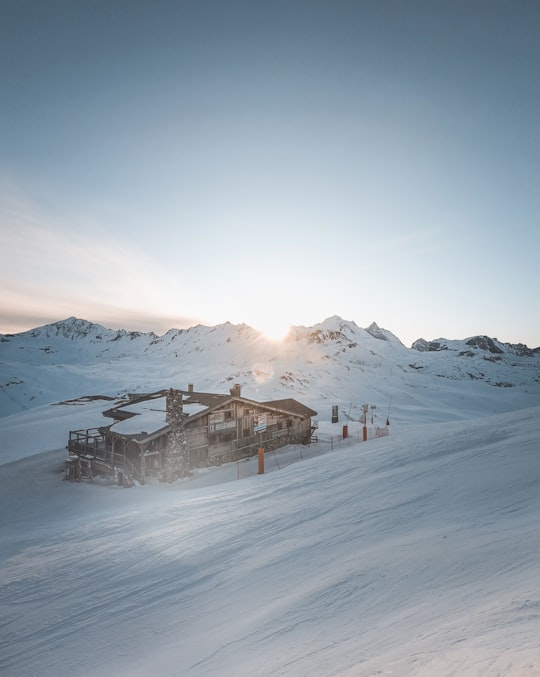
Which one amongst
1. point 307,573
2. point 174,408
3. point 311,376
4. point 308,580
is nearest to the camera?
point 308,580

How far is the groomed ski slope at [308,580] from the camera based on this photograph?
3.79m

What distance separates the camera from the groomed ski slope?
379 cm

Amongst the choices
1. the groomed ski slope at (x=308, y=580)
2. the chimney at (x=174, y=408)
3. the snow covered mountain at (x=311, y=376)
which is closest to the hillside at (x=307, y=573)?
the groomed ski slope at (x=308, y=580)

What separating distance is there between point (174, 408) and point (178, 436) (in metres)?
1.79

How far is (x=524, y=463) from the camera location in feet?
30.0

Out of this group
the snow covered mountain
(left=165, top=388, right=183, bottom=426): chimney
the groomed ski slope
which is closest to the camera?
the groomed ski slope

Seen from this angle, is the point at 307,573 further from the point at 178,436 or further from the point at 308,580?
the point at 178,436

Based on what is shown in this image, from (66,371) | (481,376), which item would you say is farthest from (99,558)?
(481,376)

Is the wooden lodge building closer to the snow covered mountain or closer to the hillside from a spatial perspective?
the hillside

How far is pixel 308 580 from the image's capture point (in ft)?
19.7

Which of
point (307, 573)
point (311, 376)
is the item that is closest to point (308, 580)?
point (307, 573)

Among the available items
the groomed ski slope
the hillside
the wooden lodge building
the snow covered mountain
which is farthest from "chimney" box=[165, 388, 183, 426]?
the snow covered mountain

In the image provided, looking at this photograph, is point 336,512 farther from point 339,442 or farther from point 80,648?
point 339,442

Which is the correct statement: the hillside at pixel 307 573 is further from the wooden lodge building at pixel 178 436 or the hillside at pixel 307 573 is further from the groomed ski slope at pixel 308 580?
the wooden lodge building at pixel 178 436
